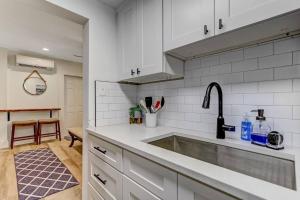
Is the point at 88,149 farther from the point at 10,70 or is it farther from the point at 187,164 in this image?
the point at 10,70

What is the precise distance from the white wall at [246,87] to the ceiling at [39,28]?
1.30 metres

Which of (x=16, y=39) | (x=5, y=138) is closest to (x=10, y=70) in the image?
(x=16, y=39)

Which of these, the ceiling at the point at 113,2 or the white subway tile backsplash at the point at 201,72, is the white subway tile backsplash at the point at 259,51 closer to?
the white subway tile backsplash at the point at 201,72

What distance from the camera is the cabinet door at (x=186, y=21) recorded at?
941 mm

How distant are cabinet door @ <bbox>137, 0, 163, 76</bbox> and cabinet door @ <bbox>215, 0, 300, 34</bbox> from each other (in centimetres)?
48

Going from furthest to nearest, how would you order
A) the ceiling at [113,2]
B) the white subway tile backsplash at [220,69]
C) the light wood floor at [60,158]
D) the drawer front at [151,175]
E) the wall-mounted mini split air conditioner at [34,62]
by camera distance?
1. the wall-mounted mini split air conditioner at [34,62]
2. the light wood floor at [60,158]
3. the ceiling at [113,2]
4. the white subway tile backsplash at [220,69]
5. the drawer front at [151,175]

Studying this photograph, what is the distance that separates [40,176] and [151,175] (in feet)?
7.24

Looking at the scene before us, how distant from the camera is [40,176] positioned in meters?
2.18

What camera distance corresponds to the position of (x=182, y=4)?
108cm

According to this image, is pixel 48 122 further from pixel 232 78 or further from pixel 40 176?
pixel 232 78

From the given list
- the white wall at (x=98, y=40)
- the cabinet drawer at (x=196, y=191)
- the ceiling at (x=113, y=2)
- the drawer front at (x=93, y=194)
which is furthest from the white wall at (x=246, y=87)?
the ceiling at (x=113, y=2)

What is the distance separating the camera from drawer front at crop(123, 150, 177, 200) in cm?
68

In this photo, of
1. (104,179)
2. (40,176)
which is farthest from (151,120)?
(40,176)

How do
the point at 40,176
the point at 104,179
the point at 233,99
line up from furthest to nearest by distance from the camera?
the point at 40,176
the point at 104,179
the point at 233,99
